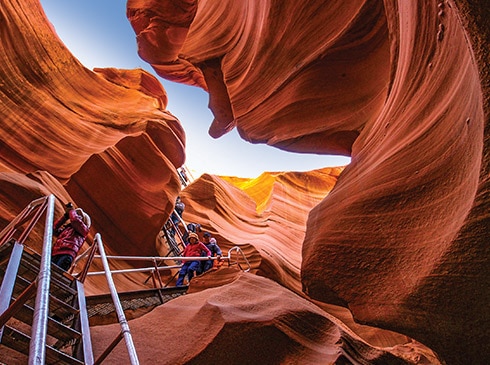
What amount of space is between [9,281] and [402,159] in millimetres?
3281

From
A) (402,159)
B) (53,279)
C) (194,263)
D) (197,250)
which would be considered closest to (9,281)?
(53,279)

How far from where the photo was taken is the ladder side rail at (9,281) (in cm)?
202

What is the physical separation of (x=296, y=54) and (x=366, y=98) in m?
1.61

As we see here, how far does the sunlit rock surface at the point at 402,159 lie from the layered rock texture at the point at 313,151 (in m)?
0.02

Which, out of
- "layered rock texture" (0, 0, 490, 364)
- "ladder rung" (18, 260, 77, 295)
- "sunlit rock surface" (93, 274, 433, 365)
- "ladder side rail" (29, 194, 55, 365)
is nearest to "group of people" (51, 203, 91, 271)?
"sunlit rock surface" (93, 274, 433, 365)

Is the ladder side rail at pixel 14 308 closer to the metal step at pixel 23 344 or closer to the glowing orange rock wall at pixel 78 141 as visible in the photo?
the metal step at pixel 23 344

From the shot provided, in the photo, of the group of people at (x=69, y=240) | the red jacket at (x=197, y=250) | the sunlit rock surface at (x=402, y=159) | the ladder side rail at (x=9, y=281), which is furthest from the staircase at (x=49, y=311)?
the red jacket at (x=197, y=250)

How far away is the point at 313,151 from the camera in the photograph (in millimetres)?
8797

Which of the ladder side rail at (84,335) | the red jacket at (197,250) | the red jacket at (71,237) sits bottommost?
the red jacket at (197,250)

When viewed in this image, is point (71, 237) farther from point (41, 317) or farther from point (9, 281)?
point (41, 317)

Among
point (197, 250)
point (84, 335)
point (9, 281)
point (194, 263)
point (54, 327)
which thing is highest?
point (9, 281)

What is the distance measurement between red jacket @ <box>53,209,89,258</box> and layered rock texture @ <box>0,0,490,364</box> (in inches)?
45.6

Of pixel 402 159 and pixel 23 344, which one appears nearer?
pixel 23 344

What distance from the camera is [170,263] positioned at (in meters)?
12.3
